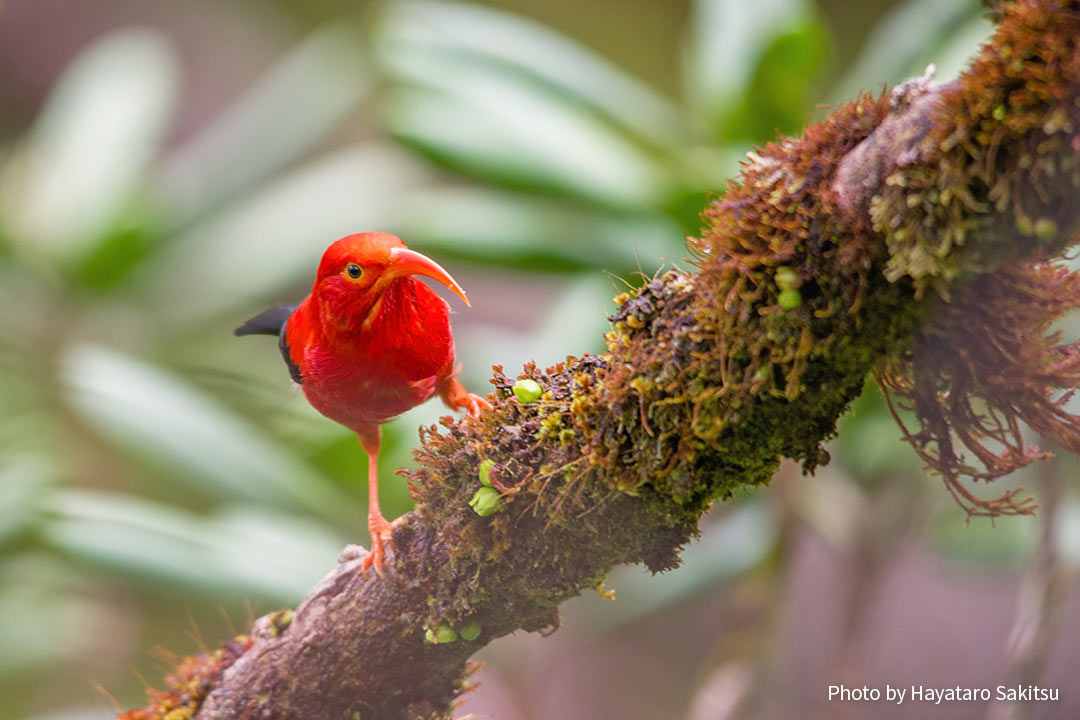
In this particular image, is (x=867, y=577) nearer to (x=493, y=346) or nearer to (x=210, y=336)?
(x=493, y=346)

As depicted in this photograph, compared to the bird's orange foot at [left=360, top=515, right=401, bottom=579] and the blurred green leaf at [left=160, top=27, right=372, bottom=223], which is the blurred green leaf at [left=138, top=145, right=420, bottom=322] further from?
the bird's orange foot at [left=360, top=515, right=401, bottom=579]

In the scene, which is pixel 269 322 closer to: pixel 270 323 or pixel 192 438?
pixel 270 323

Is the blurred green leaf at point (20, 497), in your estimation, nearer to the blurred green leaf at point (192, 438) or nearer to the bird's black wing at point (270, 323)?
the blurred green leaf at point (192, 438)

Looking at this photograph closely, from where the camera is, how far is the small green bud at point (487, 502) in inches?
34.1

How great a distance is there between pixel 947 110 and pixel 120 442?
243 cm

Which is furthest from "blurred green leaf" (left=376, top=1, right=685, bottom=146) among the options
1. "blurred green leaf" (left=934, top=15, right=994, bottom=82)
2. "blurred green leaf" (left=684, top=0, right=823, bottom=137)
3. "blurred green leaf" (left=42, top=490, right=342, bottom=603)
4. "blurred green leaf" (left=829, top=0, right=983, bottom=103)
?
"blurred green leaf" (left=42, top=490, right=342, bottom=603)

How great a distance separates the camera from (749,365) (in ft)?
2.45

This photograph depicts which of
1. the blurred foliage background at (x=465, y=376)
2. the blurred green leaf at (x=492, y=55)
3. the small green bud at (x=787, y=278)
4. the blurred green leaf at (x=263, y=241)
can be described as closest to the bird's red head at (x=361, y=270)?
the blurred foliage background at (x=465, y=376)

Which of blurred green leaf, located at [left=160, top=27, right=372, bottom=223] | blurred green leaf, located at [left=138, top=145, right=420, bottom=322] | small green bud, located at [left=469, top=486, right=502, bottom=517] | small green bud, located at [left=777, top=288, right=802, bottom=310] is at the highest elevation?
blurred green leaf, located at [left=160, top=27, right=372, bottom=223]

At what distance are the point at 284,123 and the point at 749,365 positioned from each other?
3.17 m

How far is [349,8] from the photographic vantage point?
20.6 ft

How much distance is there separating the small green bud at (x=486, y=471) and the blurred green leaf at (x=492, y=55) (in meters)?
1.71

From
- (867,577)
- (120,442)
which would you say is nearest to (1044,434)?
(867,577)

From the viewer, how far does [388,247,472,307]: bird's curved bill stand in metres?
0.96
